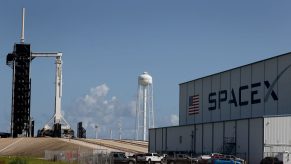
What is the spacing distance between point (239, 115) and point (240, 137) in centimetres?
1378

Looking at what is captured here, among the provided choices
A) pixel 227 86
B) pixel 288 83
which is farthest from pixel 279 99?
pixel 227 86

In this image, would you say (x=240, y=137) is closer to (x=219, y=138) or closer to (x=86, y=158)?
(x=219, y=138)

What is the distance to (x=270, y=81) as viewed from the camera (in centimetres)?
8081

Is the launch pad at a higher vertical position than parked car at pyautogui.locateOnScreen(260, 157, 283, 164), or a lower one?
higher

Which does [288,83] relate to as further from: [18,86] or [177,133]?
[18,86]

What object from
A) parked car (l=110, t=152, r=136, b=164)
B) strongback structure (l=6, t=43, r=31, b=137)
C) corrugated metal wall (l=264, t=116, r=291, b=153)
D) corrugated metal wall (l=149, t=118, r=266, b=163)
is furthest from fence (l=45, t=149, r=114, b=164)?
strongback structure (l=6, t=43, r=31, b=137)

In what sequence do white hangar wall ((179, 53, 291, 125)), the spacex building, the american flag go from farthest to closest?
1. the american flag
2. white hangar wall ((179, 53, 291, 125))
3. the spacex building

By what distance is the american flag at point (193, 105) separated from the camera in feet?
339

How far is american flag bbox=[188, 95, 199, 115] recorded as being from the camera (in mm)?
103250

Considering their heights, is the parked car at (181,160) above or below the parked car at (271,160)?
below

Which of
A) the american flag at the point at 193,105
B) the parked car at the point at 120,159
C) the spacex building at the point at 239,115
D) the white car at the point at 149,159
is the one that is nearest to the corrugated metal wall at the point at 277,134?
the spacex building at the point at 239,115

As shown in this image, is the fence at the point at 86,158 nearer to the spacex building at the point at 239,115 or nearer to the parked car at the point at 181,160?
the parked car at the point at 181,160

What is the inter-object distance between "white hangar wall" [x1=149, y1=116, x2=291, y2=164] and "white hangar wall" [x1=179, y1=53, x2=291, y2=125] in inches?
247

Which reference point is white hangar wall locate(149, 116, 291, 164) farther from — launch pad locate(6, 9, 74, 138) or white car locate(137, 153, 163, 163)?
launch pad locate(6, 9, 74, 138)
